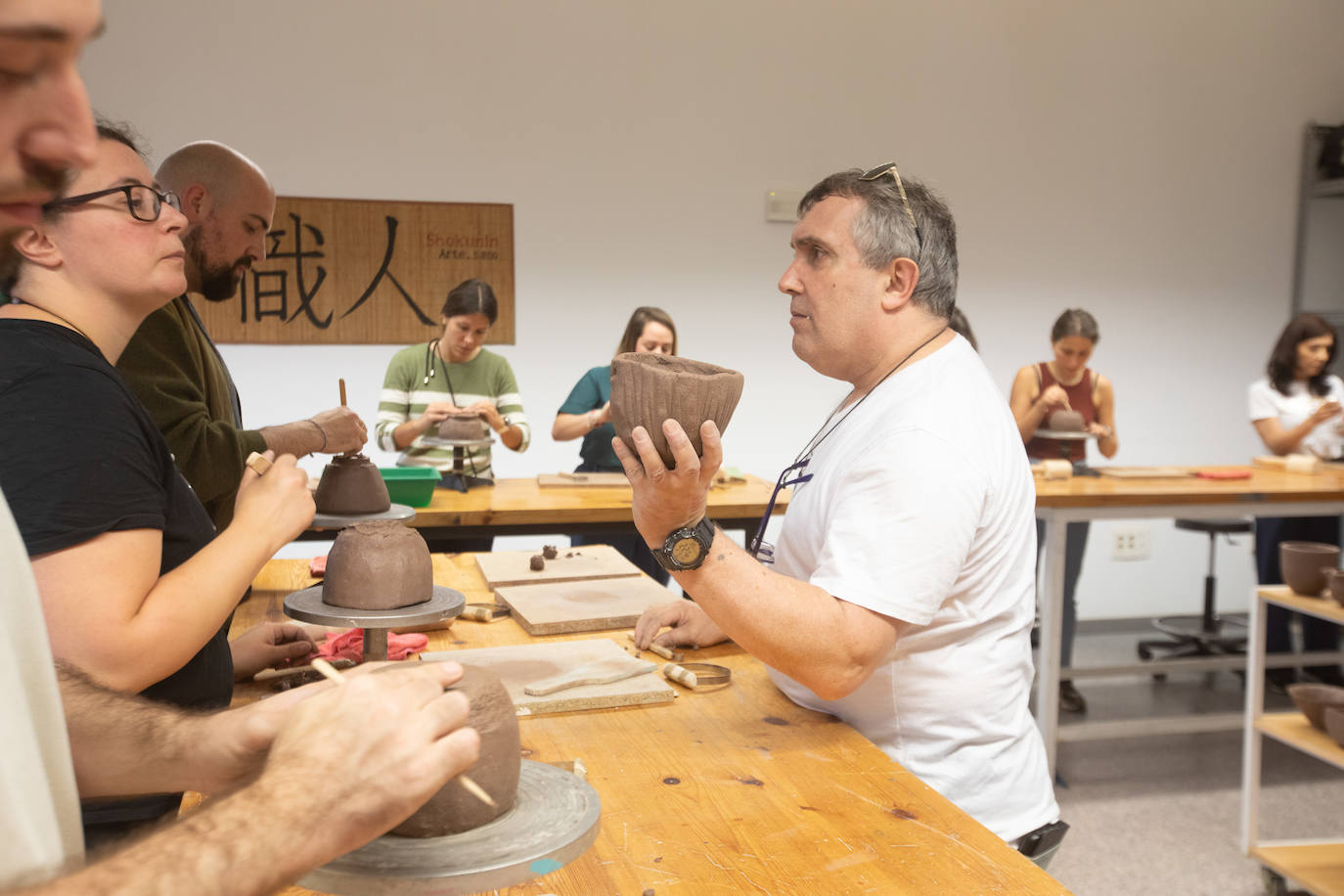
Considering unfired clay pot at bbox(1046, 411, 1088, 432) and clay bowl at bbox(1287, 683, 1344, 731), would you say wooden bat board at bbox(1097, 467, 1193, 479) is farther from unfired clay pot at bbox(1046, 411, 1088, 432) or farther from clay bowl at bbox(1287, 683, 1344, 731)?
clay bowl at bbox(1287, 683, 1344, 731)

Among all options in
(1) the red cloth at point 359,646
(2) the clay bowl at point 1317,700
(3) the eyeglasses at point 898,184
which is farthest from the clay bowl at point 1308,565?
(1) the red cloth at point 359,646

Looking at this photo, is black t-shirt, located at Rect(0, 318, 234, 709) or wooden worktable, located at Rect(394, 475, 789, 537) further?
wooden worktable, located at Rect(394, 475, 789, 537)

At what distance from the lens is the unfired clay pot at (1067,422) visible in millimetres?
4301

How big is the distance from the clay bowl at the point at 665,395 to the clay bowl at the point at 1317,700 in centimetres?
224

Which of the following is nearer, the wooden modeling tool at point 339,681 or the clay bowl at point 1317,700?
the wooden modeling tool at point 339,681

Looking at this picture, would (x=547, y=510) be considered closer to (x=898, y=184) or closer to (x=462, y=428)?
(x=462, y=428)

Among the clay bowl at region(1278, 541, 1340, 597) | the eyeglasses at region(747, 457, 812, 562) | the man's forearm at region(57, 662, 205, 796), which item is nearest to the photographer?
the man's forearm at region(57, 662, 205, 796)

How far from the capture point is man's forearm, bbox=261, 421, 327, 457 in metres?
2.26

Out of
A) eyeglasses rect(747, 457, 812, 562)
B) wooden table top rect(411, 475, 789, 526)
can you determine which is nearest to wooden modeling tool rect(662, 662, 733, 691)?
eyeglasses rect(747, 457, 812, 562)

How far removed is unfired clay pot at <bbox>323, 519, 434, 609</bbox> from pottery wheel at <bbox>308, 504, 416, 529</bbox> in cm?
34

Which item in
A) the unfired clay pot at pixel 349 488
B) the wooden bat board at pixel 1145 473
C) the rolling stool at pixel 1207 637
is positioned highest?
the unfired clay pot at pixel 349 488

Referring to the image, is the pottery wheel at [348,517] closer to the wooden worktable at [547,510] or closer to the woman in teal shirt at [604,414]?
the wooden worktable at [547,510]

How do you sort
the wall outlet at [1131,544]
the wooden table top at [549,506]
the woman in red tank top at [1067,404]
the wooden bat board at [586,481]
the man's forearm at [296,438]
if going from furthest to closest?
the wall outlet at [1131,544], the woman in red tank top at [1067,404], the wooden bat board at [586,481], the wooden table top at [549,506], the man's forearm at [296,438]

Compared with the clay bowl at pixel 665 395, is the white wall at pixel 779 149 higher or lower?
higher
